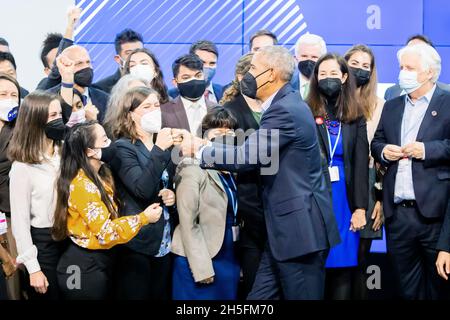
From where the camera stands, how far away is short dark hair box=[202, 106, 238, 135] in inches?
178

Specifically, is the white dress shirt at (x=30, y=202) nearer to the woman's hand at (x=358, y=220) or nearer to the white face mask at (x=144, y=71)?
the white face mask at (x=144, y=71)

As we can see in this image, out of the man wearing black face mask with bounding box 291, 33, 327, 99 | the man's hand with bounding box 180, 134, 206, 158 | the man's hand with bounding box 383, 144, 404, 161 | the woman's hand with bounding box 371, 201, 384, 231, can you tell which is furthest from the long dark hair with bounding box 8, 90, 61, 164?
the woman's hand with bounding box 371, 201, 384, 231

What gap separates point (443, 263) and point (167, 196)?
1650 mm

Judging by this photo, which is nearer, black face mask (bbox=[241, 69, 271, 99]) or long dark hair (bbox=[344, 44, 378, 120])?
black face mask (bbox=[241, 69, 271, 99])

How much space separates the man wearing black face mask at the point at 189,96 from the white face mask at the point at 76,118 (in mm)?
539

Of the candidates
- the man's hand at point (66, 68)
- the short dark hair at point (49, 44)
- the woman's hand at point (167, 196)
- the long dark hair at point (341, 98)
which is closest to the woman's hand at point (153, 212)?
the woman's hand at point (167, 196)

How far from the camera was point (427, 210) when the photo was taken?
176 inches

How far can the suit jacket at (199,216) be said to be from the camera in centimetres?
441

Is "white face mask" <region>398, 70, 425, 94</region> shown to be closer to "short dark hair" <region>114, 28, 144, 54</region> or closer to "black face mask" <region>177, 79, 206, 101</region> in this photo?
"black face mask" <region>177, 79, 206, 101</region>

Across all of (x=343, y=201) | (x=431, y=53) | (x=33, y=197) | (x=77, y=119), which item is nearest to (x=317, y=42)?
(x=431, y=53)

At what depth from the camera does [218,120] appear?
4.53 metres

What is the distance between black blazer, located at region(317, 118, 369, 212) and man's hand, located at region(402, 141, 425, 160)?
35cm

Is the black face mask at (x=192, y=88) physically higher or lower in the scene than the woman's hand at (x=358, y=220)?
higher

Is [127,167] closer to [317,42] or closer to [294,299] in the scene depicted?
[294,299]
